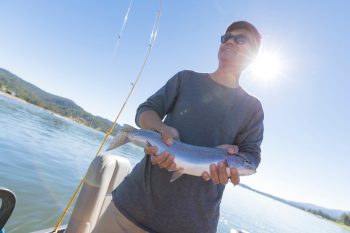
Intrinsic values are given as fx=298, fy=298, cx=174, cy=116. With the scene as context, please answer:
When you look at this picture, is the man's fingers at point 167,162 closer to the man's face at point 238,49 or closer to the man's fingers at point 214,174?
the man's fingers at point 214,174

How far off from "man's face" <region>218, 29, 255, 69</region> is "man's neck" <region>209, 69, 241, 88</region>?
110 mm

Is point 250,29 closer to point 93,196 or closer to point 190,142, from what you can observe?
point 190,142

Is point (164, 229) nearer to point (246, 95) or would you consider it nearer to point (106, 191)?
point (246, 95)

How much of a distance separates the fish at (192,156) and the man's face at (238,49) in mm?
1176

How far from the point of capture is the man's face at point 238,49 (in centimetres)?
344

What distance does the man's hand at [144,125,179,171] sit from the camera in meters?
2.66

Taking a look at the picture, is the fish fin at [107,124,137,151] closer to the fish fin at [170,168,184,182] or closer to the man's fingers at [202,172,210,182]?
the fish fin at [170,168,184,182]

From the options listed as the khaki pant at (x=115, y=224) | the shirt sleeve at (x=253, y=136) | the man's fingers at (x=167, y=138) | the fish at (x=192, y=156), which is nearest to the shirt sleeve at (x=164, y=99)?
the fish at (x=192, y=156)

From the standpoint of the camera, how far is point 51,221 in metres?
12.6

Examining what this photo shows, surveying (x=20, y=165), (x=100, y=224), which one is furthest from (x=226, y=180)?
(x=20, y=165)

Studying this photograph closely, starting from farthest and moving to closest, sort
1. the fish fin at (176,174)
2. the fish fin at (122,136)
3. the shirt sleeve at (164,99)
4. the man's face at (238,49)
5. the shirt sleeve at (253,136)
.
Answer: the man's face at (238,49)
the shirt sleeve at (164,99)
the shirt sleeve at (253,136)
the fish fin at (122,136)
the fish fin at (176,174)

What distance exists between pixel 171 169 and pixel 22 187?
1473cm

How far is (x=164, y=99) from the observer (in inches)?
130

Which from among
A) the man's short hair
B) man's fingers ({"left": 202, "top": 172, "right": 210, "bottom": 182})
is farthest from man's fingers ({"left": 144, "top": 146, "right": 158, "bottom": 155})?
the man's short hair
